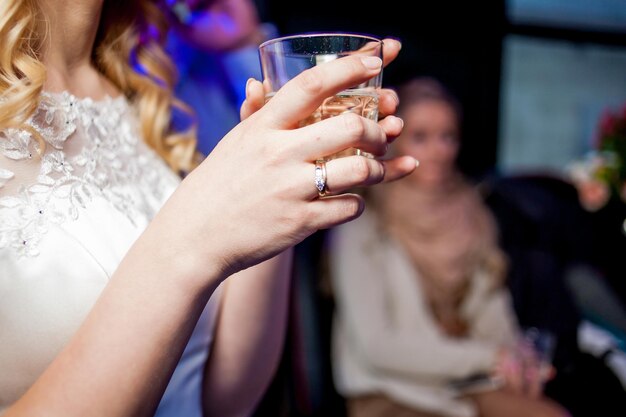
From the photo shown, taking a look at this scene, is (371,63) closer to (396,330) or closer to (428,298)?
(396,330)

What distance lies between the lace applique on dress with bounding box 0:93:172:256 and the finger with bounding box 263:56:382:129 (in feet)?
1.29

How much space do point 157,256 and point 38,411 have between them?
211 millimetres

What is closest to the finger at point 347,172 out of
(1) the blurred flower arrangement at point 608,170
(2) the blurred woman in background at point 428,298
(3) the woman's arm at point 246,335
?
(3) the woman's arm at point 246,335

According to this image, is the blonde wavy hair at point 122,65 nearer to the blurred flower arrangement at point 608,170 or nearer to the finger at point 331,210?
the finger at point 331,210

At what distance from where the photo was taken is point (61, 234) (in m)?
0.78

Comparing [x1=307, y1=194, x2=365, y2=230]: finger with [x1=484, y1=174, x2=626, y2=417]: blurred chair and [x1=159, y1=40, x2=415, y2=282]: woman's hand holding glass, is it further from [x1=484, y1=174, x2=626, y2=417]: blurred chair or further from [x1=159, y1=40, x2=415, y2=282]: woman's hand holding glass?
[x1=484, y1=174, x2=626, y2=417]: blurred chair

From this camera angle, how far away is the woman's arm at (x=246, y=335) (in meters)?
0.96

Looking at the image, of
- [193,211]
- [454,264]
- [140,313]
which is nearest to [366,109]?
[193,211]

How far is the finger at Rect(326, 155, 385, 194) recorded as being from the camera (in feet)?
1.97

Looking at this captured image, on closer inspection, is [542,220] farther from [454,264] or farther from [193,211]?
[193,211]

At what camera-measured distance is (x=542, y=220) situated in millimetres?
2629

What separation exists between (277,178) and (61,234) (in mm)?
377

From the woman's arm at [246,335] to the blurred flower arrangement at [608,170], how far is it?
2.41m

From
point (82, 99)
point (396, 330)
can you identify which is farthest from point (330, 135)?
point (396, 330)
